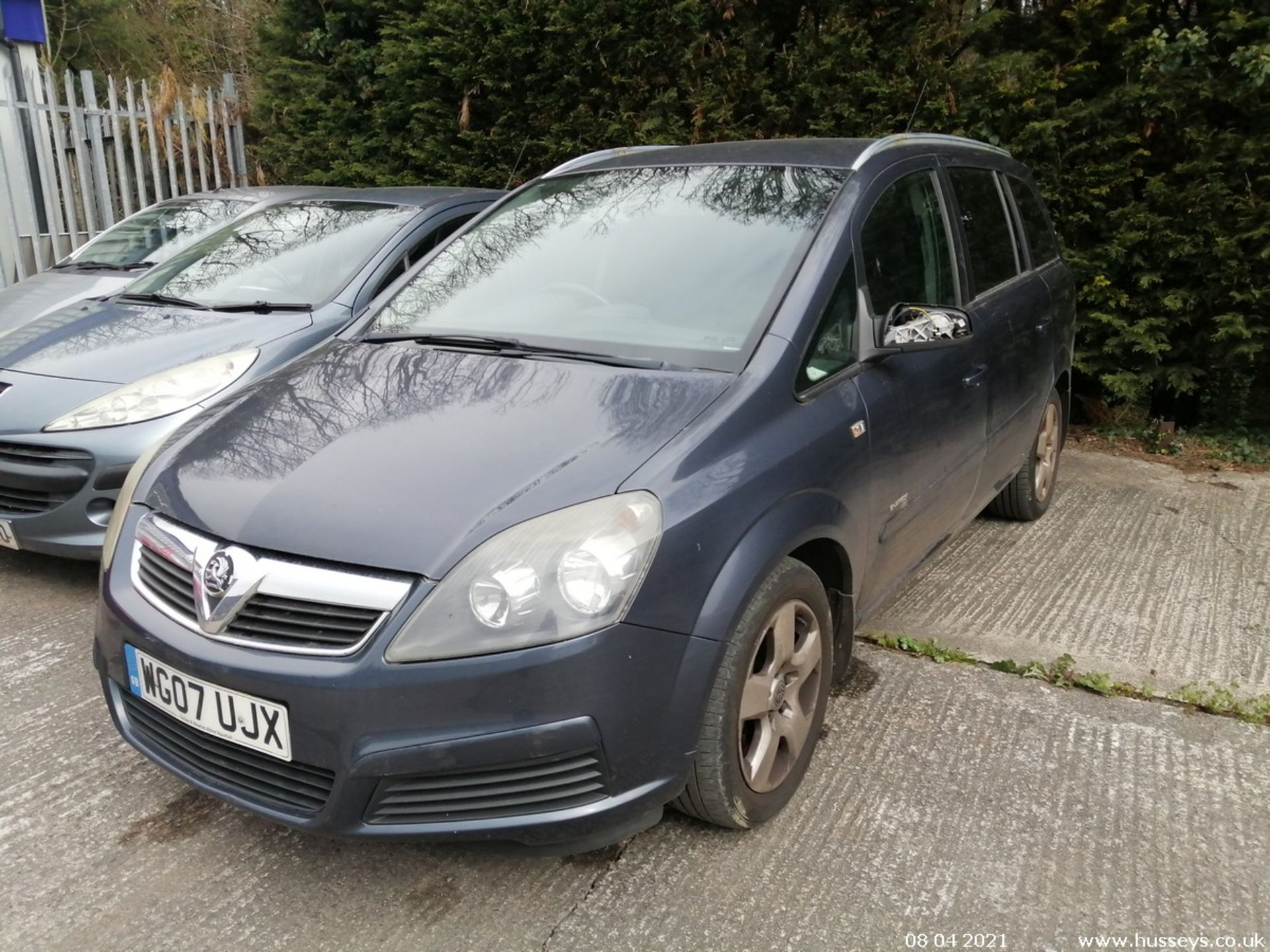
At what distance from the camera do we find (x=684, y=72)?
6652mm

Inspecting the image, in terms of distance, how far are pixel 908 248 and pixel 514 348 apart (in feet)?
4.48

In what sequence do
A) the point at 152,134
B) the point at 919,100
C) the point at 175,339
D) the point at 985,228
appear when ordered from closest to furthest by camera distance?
the point at 985,228 < the point at 175,339 < the point at 919,100 < the point at 152,134

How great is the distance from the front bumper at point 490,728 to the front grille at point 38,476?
5.97 feet

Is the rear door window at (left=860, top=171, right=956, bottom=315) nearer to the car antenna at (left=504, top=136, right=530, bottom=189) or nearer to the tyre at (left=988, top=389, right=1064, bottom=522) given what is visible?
the tyre at (left=988, top=389, right=1064, bottom=522)

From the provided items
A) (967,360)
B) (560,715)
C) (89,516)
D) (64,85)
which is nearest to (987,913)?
(560,715)

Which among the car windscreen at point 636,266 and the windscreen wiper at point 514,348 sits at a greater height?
the car windscreen at point 636,266

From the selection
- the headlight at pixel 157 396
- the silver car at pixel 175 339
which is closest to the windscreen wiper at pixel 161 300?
the silver car at pixel 175 339

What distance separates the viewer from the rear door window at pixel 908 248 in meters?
3.01

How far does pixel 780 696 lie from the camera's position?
2.47 metres

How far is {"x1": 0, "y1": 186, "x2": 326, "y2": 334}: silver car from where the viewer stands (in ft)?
17.5

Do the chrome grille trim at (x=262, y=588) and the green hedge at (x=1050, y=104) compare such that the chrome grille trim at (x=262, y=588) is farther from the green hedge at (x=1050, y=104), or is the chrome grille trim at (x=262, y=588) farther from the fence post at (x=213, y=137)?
the fence post at (x=213, y=137)

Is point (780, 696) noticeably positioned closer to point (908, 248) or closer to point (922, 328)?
point (922, 328)

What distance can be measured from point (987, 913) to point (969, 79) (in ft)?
17.1

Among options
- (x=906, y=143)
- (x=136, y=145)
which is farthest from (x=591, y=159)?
(x=136, y=145)
